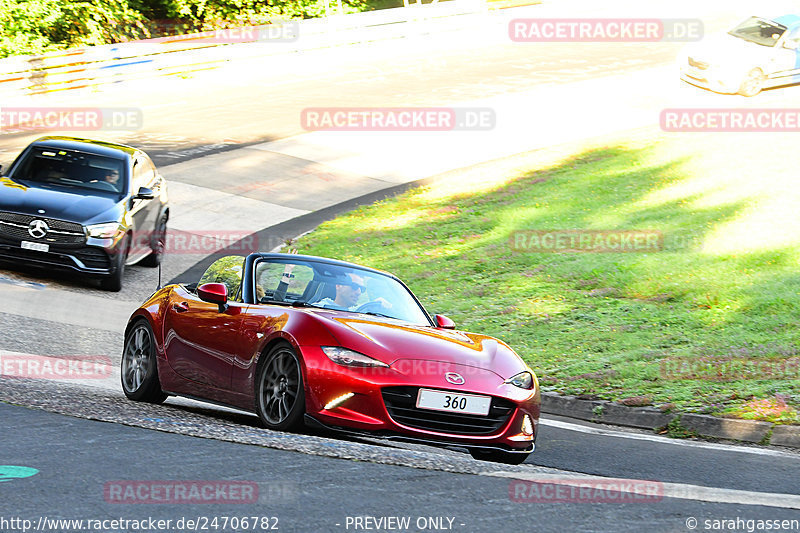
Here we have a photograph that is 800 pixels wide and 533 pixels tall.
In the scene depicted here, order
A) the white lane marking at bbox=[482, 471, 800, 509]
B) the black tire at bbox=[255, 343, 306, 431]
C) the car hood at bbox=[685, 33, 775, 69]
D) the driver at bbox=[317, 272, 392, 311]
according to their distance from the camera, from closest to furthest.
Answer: the white lane marking at bbox=[482, 471, 800, 509]
the black tire at bbox=[255, 343, 306, 431]
the driver at bbox=[317, 272, 392, 311]
the car hood at bbox=[685, 33, 775, 69]

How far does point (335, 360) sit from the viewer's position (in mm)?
7402

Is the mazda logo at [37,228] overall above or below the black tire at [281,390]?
below

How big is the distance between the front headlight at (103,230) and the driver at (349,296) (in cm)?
693

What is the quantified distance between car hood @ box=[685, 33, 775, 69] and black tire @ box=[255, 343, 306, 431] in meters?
24.1

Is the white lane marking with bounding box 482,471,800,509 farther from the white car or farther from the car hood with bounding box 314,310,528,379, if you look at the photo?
the white car

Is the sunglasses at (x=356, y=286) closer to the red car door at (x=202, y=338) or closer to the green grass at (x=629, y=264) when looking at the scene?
the red car door at (x=202, y=338)

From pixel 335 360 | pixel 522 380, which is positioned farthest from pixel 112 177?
pixel 522 380

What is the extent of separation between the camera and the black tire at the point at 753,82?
2911 cm

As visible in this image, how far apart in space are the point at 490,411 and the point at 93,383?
4.39 meters

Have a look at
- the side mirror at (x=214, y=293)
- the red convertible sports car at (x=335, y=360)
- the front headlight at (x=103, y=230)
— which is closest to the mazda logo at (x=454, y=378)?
the red convertible sports car at (x=335, y=360)

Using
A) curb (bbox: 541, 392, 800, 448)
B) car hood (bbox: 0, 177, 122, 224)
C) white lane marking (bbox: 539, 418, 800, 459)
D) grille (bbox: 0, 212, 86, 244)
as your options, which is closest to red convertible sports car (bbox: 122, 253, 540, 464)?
white lane marking (bbox: 539, 418, 800, 459)

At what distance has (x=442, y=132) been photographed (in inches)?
1316

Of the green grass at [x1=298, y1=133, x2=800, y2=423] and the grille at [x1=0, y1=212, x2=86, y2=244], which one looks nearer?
the green grass at [x1=298, y1=133, x2=800, y2=423]

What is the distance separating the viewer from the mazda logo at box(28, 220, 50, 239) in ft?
47.9
